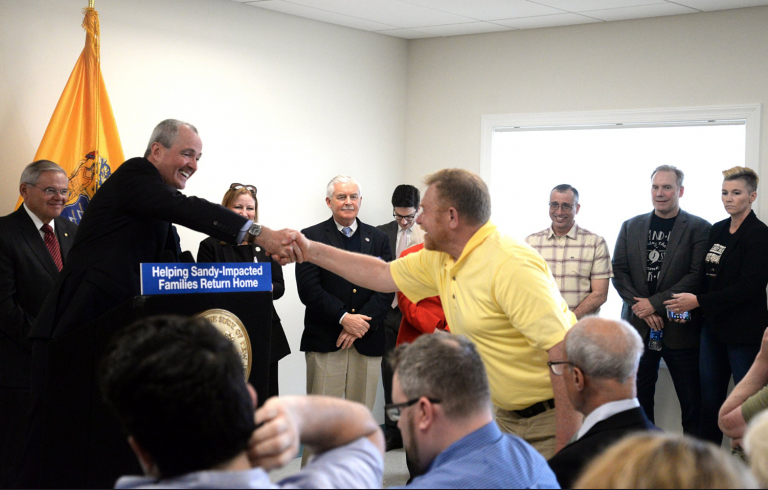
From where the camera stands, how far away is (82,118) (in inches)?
165

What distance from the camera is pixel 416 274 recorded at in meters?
3.01

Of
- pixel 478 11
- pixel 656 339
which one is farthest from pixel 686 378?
pixel 478 11

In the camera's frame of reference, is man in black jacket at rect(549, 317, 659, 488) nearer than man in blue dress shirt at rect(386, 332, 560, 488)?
No

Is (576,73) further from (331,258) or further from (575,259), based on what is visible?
(331,258)

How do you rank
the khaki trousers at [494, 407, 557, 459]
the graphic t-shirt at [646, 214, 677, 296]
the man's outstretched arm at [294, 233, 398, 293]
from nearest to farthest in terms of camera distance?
the khaki trousers at [494, 407, 557, 459] → the man's outstretched arm at [294, 233, 398, 293] → the graphic t-shirt at [646, 214, 677, 296]

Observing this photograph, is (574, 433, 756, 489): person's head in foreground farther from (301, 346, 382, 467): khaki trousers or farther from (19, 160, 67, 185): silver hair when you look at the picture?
(301, 346, 382, 467): khaki trousers

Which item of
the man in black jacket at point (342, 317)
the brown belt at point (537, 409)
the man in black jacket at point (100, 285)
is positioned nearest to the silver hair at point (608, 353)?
the brown belt at point (537, 409)

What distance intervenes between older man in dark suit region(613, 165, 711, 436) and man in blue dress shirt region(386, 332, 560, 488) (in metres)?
3.64

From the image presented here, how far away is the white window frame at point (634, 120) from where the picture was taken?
5.23m

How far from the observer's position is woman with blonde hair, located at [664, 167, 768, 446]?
15.1 ft

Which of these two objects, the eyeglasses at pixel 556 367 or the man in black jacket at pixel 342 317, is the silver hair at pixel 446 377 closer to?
the eyeglasses at pixel 556 367

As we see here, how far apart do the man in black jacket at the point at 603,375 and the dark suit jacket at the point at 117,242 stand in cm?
140

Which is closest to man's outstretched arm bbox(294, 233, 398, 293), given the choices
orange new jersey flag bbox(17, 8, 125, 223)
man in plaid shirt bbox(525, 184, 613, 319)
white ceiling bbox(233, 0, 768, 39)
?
orange new jersey flag bbox(17, 8, 125, 223)

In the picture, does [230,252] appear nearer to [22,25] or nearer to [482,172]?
[22,25]
